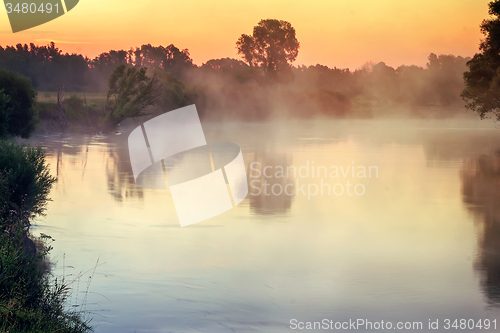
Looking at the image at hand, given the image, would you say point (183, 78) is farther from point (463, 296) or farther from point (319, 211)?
point (463, 296)

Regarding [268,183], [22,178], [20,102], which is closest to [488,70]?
[268,183]

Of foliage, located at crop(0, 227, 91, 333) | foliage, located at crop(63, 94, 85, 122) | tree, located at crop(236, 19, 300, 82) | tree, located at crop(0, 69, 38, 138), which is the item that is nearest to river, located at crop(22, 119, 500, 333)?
foliage, located at crop(0, 227, 91, 333)

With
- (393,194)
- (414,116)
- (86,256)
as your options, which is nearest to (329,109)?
(414,116)

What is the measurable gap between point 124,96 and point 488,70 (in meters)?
35.5

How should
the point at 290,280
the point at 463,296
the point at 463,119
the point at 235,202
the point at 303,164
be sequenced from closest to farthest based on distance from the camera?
the point at 463,296 → the point at 290,280 → the point at 235,202 → the point at 303,164 → the point at 463,119

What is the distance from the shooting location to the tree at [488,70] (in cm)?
3856

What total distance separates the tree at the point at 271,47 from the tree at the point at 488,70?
5230 centimetres

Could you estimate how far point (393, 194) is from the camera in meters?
17.8

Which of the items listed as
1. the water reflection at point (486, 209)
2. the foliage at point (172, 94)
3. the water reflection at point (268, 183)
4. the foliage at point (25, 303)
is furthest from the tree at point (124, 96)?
the foliage at point (25, 303)

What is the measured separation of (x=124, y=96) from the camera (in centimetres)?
5503

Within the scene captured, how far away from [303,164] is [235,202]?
33.4 feet

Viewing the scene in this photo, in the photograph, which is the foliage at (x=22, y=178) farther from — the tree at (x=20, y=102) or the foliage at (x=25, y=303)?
the tree at (x=20, y=102)

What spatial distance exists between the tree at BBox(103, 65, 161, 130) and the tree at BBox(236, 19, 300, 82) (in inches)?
1540

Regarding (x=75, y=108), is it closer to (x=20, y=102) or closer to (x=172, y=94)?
(x=172, y=94)
